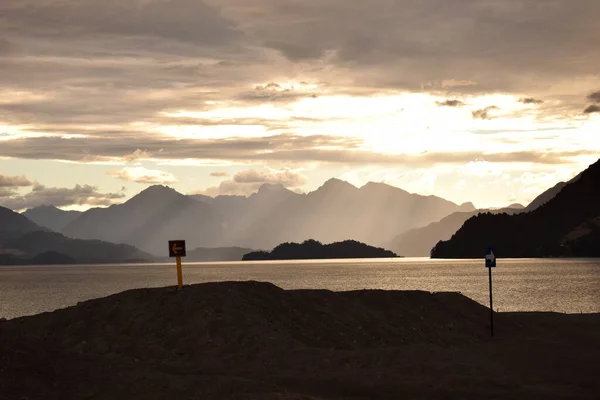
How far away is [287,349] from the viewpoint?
35.7m

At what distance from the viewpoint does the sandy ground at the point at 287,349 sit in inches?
1083

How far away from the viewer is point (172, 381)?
Answer: 27.8 metres

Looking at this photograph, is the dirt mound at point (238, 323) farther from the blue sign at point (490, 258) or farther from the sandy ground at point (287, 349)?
the blue sign at point (490, 258)

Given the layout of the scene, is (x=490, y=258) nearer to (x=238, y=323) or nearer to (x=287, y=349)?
(x=287, y=349)

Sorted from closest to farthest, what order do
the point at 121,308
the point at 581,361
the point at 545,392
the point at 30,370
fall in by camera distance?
the point at 30,370 → the point at 545,392 → the point at 581,361 → the point at 121,308

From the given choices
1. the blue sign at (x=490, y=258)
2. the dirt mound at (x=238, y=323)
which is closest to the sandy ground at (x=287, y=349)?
the dirt mound at (x=238, y=323)

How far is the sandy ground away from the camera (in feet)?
90.2

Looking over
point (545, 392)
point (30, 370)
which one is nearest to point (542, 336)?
point (545, 392)

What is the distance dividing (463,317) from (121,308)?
2134cm

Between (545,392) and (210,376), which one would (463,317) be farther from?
(210,376)

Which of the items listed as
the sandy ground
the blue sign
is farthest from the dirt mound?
the blue sign

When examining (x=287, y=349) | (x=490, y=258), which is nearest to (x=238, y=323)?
(x=287, y=349)

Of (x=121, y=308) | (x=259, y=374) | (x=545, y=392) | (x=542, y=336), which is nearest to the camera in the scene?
(x=545, y=392)

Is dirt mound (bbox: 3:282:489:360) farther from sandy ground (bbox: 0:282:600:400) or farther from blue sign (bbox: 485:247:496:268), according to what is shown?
blue sign (bbox: 485:247:496:268)
